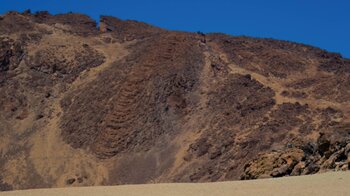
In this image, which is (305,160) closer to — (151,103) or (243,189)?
(243,189)

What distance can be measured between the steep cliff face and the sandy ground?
78.7ft

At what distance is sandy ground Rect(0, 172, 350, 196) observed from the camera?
14547mm

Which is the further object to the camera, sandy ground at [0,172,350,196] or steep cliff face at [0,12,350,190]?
steep cliff face at [0,12,350,190]

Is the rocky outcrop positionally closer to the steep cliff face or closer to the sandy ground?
the sandy ground

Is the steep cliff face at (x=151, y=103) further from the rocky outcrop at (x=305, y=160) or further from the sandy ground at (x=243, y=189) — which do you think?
the sandy ground at (x=243, y=189)

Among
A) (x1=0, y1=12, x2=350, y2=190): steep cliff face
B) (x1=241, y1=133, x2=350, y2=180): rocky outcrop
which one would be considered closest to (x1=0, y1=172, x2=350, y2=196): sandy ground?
(x1=241, y1=133, x2=350, y2=180): rocky outcrop

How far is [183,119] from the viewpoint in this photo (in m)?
56.2

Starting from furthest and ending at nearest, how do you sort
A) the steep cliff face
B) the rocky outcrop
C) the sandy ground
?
1. the steep cliff face
2. the rocky outcrop
3. the sandy ground

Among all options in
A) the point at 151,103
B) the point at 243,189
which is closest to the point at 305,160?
the point at 243,189

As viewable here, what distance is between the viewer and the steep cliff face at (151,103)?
4934 cm

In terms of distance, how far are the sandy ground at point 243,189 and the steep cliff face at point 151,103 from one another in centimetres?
2399

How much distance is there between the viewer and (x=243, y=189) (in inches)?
607

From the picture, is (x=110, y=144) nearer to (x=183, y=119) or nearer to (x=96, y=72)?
(x=183, y=119)

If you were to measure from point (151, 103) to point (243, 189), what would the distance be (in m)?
44.3
